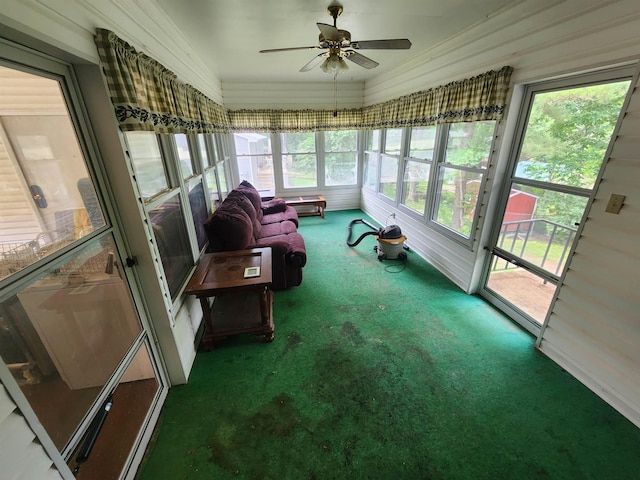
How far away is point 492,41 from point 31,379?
3730 millimetres

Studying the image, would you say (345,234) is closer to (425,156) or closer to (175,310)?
(425,156)

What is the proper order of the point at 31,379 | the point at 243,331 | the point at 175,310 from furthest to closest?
the point at 243,331
the point at 175,310
the point at 31,379

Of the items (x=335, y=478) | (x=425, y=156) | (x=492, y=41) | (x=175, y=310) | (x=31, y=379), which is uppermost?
(x=492, y=41)

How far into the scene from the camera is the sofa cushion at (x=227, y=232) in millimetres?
2697

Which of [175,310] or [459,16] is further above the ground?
[459,16]

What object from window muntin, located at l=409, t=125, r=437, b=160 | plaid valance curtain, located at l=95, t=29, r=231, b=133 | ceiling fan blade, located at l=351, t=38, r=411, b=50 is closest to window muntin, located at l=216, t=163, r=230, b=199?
plaid valance curtain, located at l=95, t=29, r=231, b=133

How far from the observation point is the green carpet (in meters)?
1.47

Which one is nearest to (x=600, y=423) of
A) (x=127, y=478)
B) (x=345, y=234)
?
(x=127, y=478)

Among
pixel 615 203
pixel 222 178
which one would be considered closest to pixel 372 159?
pixel 222 178

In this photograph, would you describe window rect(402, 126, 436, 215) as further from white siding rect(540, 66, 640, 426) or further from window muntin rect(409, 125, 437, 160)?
white siding rect(540, 66, 640, 426)

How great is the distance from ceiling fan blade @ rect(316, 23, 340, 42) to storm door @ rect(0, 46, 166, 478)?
152 centimetres

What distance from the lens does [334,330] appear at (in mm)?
2479

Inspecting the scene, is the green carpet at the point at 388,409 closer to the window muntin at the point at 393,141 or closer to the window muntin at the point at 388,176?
the window muntin at the point at 388,176

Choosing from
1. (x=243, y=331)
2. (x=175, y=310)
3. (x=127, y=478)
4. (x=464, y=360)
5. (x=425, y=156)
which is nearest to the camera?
(x=127, y=478)
